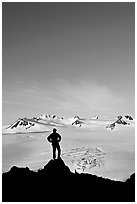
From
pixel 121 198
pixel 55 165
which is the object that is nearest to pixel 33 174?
pixel 55 165

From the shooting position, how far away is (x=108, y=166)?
110 m

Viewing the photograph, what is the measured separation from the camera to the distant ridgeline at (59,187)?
42.4 feet

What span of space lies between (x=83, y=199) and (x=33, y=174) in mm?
3901

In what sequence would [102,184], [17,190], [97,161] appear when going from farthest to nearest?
[97,161] → [102,184] → [17,190]

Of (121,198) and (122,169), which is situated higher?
(121,198)

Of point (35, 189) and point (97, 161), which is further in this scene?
point (97, 161)

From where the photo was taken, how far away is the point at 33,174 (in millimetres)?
15180

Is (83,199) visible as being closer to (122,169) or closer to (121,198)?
(121,198)

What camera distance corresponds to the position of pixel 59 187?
544 inches

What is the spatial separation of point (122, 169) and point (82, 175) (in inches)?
3812

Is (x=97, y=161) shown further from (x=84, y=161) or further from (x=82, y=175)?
(x=82, y=175)

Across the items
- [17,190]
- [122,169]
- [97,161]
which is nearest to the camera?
[17,190]

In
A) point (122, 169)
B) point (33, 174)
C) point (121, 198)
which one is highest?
point (33, 174)

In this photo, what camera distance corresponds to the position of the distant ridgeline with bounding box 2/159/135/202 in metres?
12.9
